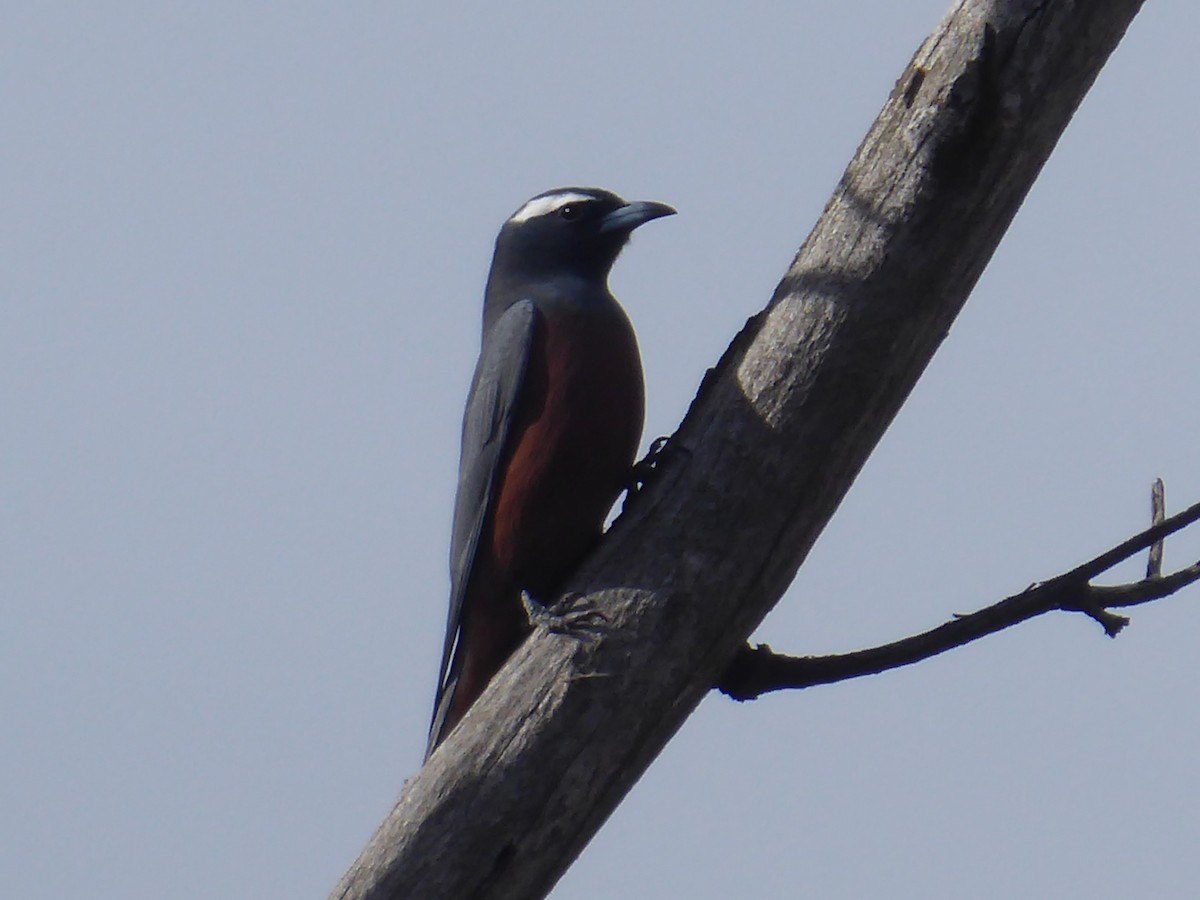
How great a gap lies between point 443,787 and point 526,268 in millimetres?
2964

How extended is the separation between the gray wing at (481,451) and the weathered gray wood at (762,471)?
1.32 metres

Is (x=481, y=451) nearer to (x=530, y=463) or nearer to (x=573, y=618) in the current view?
(x=530, y=463)

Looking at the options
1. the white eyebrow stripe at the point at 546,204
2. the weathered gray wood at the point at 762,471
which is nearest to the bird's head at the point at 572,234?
the white eyebrow stripe at the point at 546,204

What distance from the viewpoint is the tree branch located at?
4.18 meters

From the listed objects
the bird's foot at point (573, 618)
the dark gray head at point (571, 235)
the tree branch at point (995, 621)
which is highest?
the dark gray head at point (571, 235)

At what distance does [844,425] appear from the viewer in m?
4.11

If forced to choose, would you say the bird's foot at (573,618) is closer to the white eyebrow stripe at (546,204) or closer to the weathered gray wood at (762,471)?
the weathered gray wood at (762,471)

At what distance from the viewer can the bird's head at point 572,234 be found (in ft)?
20.4

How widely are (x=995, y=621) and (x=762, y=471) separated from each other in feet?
2.80

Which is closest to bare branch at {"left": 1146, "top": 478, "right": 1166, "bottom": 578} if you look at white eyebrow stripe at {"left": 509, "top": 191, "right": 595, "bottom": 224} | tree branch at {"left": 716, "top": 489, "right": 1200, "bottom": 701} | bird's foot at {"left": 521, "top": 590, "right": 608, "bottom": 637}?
tree branch at {"left": 716, "top": 489, "right": 1200, "bottom": 701}

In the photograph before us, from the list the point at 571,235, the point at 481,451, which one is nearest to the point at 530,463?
the point at 481,451

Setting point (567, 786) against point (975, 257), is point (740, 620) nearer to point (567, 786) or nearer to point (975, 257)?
point (567, 786)

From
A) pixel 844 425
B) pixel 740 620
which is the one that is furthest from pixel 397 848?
pixel 844 425

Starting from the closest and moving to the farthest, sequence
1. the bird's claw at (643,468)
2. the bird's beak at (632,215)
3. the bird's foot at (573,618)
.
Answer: the bird's foot at (573,618) < the bird's claw at (643,468) < the bird's beak at (632,215)
